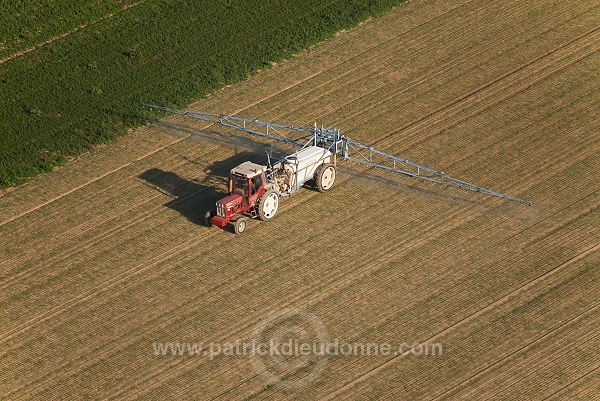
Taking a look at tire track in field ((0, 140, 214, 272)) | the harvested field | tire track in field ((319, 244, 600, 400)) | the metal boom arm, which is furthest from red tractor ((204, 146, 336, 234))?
tire track in field ((319, 244, 600, 400))

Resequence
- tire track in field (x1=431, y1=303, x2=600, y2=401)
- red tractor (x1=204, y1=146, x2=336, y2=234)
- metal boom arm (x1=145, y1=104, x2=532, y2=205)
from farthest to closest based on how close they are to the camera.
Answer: metal boom arm (x1=145, y1=104, x2=532, y2=205) < red tractor (x1=204, y1=146, x2=336, y2=234) < tire track in field (x1=431, y1=303, x2=600, y2=401)

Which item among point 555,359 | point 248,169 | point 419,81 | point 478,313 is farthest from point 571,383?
point 419,81

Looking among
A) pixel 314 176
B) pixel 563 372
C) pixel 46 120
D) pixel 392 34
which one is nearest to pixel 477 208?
pixel 314 176

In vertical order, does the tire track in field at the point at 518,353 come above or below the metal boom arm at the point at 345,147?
below

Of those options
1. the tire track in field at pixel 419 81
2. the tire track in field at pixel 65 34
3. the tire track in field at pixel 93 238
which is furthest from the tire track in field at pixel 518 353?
the tire track in field at pixel 65 34

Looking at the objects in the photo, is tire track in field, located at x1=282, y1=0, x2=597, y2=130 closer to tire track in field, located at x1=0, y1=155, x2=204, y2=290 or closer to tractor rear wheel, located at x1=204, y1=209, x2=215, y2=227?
tractor rear wheel, located at x1=204, y1=209, x2=215, y2=227

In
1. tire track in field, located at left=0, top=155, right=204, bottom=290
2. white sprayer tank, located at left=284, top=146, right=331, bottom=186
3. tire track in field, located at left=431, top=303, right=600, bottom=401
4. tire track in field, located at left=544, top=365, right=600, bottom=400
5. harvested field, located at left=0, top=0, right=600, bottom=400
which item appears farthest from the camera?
white sprayer tank, located at left=284, top=146, right=331, bottom=186

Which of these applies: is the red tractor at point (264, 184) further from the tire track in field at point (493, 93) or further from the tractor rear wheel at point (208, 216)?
the tire track in field at point (493, 93)
